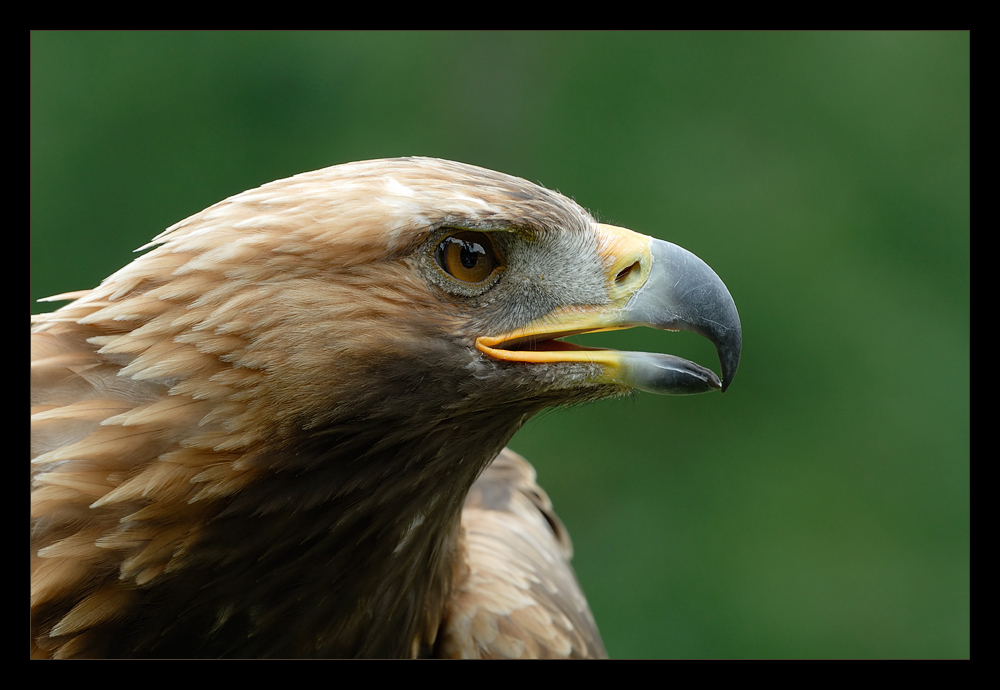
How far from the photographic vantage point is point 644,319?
1578 mm

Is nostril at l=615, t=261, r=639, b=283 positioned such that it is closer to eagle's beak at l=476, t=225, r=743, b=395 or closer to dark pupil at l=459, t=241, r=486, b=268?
eagle's beak at l=476, t=225, r=743, b=395

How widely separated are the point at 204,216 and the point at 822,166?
15.0 feet

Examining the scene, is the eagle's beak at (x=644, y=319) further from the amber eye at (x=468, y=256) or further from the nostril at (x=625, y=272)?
the amber eye at (x=468, y=256)

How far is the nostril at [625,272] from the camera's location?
160 cm

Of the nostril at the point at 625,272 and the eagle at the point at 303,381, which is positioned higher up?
the nostril at the point at 625,272

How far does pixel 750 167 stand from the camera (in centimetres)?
534

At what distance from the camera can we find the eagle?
4.62ft

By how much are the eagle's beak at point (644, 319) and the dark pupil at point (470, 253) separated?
0.39 ft

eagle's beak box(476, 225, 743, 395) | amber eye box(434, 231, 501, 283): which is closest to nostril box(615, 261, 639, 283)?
eagle's beak box(476, 225, 743, 395)

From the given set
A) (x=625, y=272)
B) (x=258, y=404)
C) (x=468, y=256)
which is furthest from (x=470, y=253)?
(x=258, y=404)

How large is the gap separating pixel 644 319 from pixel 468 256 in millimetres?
306

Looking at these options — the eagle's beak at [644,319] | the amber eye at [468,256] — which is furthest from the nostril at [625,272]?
the amber eye at [468,256]

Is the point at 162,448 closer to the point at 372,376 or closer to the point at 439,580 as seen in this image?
the point at 372,376

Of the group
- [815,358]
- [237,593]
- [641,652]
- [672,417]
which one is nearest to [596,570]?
[641,652]
